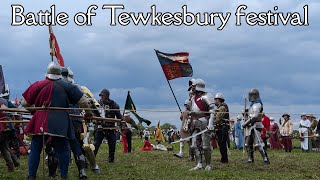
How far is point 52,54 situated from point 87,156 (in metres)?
2.35

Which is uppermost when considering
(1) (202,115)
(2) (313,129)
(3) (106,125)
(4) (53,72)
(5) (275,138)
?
(4) (53,72)

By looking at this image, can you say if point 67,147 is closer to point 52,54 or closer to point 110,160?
point 52,54

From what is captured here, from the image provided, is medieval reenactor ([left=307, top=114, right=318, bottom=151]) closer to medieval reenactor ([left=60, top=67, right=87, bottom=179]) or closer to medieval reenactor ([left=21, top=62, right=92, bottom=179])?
medieval reenactor ([left=60, top=67, right=87, bottom=179])

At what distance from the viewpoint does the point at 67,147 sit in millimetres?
9172

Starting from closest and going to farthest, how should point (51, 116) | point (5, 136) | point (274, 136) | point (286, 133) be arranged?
1. point (51, 116)
2. point (5, 136)
3. point (286, 133)
4. point (274, 136)

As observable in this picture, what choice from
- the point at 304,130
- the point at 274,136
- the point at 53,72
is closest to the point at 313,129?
the point at 304,130

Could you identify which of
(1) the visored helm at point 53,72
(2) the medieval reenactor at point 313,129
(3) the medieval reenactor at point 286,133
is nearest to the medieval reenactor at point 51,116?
(1) the visored helm at point 53,72

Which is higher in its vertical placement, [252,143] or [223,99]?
[223,99]

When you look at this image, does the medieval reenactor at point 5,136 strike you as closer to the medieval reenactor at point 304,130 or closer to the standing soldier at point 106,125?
the standing soldier at point 106,125

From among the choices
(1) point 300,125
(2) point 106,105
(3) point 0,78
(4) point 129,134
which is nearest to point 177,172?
(2) point 106,105

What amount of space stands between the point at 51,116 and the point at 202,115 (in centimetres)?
438

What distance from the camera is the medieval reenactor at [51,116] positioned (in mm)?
8828

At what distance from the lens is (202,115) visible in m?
12.3

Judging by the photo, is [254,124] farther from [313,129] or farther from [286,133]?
[313,129]
